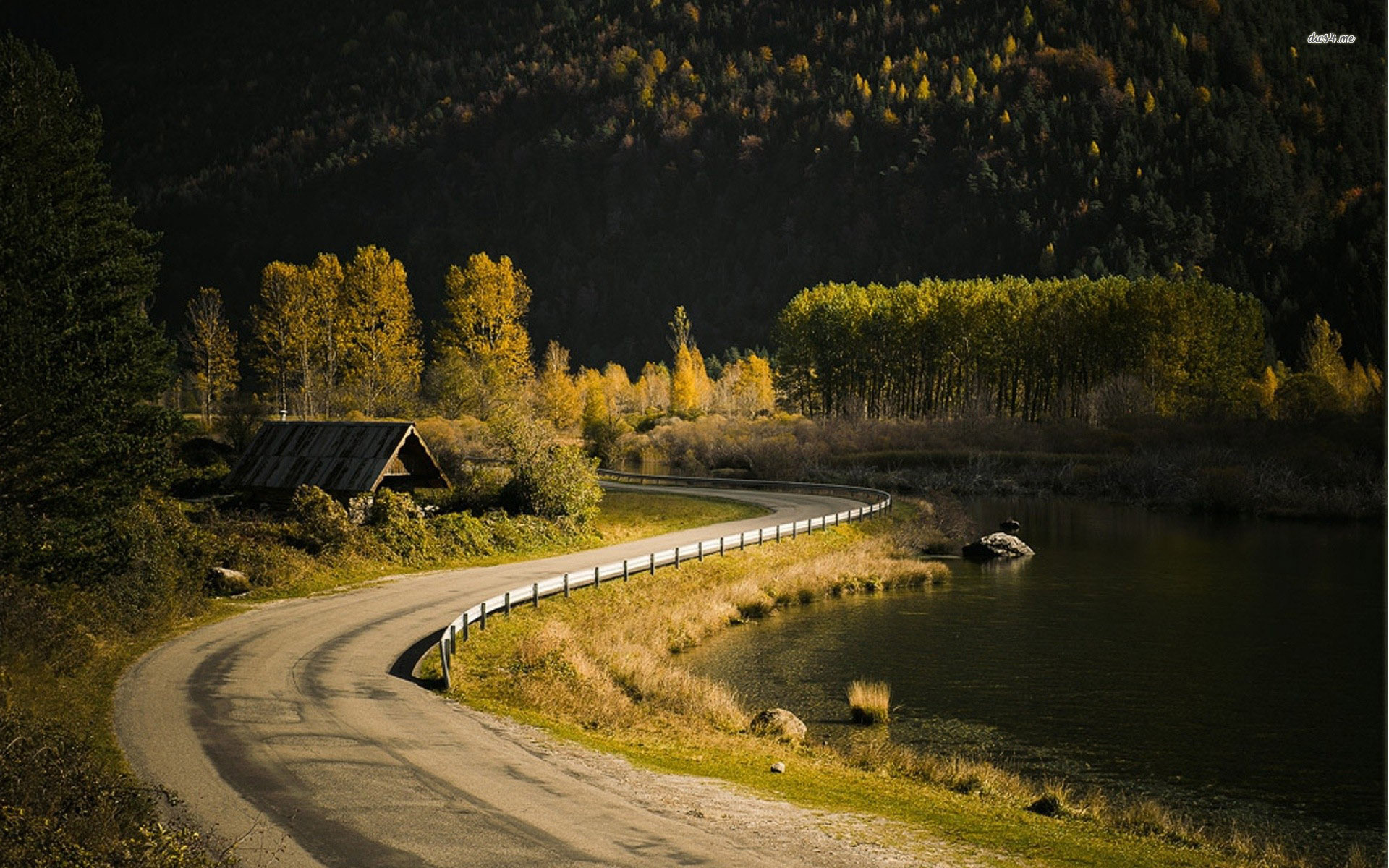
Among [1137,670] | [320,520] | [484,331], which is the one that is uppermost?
[484,331]

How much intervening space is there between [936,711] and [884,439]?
72687 mm

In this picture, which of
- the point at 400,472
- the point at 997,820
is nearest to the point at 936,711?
the point at 997,820

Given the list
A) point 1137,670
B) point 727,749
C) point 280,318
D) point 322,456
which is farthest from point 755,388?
point 727,749

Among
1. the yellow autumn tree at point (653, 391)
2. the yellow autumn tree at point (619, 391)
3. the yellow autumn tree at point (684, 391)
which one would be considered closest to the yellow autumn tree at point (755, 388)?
A: the yellow autumn tree at point (684, 391)

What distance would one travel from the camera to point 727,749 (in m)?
Result: 22.9

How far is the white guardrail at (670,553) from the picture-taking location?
3031cm

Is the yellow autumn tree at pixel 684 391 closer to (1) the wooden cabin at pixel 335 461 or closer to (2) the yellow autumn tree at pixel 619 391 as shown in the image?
(2) the yellow autumn tree at pixel 619 391

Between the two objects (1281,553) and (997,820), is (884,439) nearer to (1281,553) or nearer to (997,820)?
(1281,553)

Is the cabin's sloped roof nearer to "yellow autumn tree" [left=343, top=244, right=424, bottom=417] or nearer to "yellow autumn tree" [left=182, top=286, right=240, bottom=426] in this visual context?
"yellow autumn tree" [left=343, top=244, right=424, bottom=417]

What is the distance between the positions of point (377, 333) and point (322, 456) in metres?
44.0

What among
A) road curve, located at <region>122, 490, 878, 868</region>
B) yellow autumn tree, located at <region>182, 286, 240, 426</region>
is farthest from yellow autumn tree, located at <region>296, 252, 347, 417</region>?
road curve, located at <region>122, 490, 878, 868</region>

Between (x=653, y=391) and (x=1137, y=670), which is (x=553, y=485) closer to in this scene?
(x=1137, y=670)

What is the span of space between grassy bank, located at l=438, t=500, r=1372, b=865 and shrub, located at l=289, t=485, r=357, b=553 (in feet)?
34.1

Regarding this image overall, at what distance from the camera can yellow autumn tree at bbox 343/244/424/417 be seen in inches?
3479
